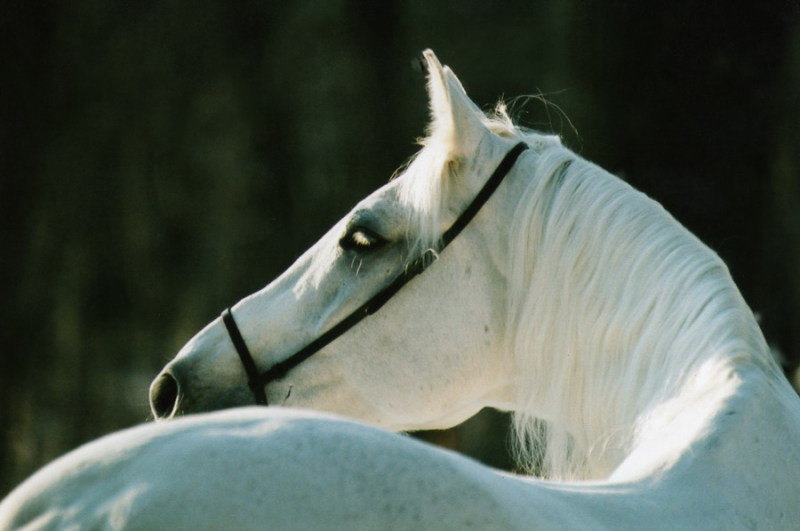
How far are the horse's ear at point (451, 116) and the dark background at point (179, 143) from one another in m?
3.90

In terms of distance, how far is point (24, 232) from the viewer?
6109mm

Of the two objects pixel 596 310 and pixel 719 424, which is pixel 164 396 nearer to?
pixel 596 310

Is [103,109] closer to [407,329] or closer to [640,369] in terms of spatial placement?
[407,329]

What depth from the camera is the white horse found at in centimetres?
90

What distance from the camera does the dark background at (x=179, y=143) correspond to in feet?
19.6

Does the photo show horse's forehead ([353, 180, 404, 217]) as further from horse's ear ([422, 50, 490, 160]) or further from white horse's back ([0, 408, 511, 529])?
white horse's back ([0, 408, 511, 529])

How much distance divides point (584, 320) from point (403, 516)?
91cm

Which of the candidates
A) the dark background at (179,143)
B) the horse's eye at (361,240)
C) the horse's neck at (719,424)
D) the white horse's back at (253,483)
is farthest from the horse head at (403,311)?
the dark background at (179,143)

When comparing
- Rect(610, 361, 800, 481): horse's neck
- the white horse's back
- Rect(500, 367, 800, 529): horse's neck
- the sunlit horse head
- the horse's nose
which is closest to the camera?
the white horse's back

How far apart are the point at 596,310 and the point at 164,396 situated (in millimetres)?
924

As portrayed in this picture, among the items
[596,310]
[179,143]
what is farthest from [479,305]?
[179,143]

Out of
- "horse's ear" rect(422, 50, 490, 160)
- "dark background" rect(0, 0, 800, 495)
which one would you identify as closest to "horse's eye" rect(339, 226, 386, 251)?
"horse's ear" rect(422, 50, 490, 160)

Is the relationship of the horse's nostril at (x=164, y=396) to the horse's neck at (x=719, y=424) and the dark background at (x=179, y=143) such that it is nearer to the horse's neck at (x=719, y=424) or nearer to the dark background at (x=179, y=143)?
the horse's neck at (x=719, y=424)

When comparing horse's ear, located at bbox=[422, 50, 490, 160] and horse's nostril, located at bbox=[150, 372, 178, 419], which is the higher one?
horse's ear, located at bbox=[422, 50, 490, 160]
